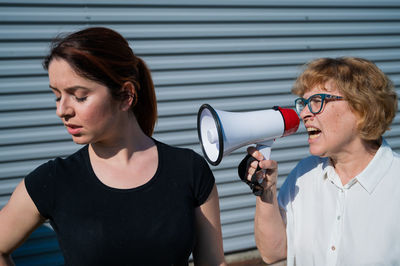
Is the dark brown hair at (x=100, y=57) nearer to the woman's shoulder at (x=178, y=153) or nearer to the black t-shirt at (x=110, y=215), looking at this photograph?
the woman's shoulder at (x=178, y=153)

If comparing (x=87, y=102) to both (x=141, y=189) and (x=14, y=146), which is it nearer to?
(x=141, y=189)

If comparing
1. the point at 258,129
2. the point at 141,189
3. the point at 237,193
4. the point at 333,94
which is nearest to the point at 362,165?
the point at 333,94

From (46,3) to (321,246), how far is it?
3128 millimetres

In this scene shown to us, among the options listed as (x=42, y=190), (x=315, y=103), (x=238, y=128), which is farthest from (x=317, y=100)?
(x=42, y=190)

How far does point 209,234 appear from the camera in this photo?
1.77m

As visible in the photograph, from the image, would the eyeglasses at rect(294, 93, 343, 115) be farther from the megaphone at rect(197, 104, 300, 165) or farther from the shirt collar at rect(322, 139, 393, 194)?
the shirt collar at rect(322, 139, 393, 194)

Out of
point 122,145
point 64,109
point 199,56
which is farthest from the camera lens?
point 199,56

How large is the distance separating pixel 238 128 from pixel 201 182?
347mm

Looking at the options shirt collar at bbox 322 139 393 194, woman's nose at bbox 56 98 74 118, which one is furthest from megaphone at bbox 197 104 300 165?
woman's nose at bbox 56 98 74 118

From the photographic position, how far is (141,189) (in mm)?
1587

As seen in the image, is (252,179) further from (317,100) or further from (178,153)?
(317,100)

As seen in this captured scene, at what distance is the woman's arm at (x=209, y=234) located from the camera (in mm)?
1741

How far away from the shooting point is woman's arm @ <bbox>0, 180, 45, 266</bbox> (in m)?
1.50

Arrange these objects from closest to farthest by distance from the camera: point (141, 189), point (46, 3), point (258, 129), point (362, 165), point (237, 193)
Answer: point (141, 189), point (258, 129), point (362, 165), point (46, 3), point (237, 193)
